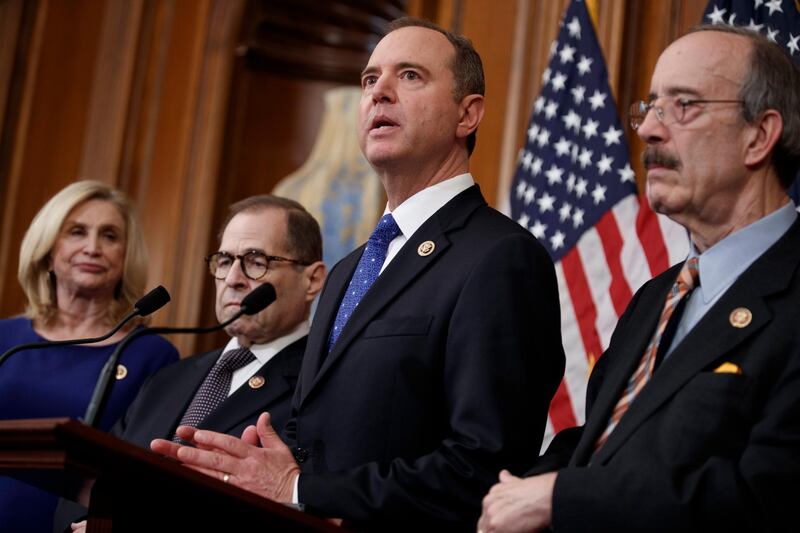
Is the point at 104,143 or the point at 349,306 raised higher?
the point at 104,143

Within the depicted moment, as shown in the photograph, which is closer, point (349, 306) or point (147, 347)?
point (349, 306)

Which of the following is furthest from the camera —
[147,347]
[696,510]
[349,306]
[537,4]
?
[537,4]

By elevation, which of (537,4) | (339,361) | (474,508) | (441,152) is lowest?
(474,508)

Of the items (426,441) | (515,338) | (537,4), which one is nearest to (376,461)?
(426,441)

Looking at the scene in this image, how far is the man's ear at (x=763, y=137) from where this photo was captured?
7.23 feet

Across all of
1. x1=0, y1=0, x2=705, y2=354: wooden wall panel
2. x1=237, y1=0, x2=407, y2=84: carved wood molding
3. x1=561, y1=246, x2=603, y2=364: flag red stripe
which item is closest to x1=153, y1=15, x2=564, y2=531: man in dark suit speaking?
x1=561, y1=246, x2=603, y2=364: flag red stripe

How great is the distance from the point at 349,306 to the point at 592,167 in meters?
1.84

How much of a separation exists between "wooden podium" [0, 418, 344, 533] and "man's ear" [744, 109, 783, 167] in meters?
1.02

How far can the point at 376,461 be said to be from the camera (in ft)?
7.57

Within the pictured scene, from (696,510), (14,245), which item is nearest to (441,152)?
(696,510)

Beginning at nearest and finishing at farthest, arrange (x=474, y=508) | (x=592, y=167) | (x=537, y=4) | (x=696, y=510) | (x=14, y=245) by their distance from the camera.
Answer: (x=696, y=510), (x=474, y=508), (x=592, y=167), (x=537, y=4), (x=14, y=245)

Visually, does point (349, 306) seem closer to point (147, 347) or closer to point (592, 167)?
point (147, 347)

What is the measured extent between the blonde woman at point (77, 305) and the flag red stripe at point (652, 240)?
1.62 metres

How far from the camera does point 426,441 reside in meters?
2.33
